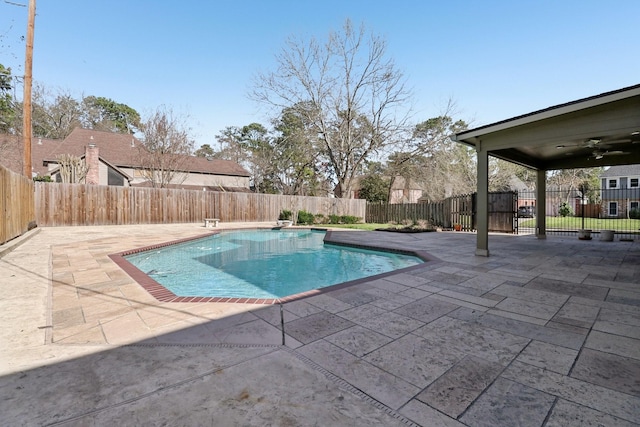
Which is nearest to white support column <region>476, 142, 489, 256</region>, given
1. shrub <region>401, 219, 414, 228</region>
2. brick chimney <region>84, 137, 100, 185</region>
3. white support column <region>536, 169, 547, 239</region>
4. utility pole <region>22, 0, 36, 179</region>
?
white support column <region>536, 169, 547, 239</region>

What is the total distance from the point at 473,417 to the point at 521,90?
47.5 feet

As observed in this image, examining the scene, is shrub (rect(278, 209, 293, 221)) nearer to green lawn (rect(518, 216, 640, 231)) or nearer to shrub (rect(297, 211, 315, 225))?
shrub (rect(297, 211, 315, 225))

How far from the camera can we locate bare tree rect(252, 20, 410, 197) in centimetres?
1966

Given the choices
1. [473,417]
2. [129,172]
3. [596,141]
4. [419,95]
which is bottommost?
[473,417]

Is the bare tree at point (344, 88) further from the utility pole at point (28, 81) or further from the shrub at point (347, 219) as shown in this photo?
the utility pole at point (28, 81)

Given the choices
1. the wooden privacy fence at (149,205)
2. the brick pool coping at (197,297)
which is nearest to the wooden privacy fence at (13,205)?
the brick pool coping at (197,297)

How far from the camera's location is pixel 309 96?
67.2 ft

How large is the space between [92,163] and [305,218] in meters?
12.8

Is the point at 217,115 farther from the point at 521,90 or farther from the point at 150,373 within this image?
the point at 150,373

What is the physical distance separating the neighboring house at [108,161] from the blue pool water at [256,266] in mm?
12322

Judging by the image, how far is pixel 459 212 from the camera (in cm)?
1453

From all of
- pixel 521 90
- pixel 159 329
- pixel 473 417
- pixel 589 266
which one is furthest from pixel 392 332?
pixel 521 90

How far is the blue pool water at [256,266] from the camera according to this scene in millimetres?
5355

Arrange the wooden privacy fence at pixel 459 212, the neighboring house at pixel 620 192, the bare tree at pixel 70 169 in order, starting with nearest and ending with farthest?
the wooden privacy fence at pixel 459 212 < the bare tree at pixel 70 169 < the neighboring house at pixel 620 192
